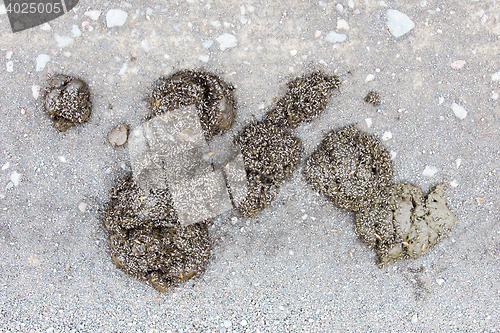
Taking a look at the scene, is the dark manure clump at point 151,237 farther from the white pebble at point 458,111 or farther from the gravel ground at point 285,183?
the white pebble at point 458,111

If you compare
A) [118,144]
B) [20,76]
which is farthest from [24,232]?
[20,76]

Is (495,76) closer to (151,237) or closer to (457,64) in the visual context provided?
(457,64)

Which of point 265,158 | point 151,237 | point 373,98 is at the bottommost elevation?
point 151,237

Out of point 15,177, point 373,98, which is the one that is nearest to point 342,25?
point 373,98

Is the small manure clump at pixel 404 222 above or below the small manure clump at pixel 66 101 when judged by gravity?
below

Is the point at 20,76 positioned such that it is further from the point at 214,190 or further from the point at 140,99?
the point at 214,190

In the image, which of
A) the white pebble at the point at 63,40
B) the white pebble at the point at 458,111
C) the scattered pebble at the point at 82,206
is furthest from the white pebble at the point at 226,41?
the white pebble at the point at 458,111
